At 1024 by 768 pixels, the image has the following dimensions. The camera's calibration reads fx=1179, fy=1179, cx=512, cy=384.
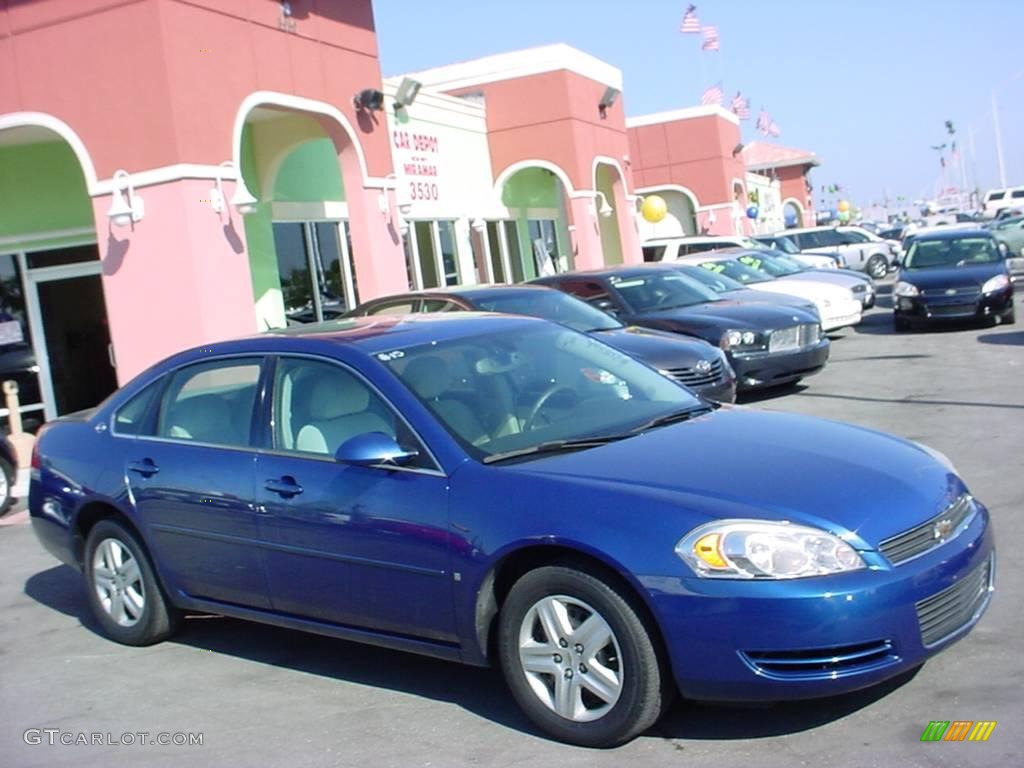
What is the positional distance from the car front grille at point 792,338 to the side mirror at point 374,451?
26.2ft

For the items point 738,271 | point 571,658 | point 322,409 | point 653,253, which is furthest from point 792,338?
point 653,253

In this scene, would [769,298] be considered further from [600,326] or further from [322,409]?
[322,409]

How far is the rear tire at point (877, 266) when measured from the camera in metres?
30.5

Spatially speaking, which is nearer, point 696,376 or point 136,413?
point 136,413

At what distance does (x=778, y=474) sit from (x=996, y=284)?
1459 cm

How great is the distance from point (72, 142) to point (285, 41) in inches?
119

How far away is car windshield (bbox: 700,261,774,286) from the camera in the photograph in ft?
61.9

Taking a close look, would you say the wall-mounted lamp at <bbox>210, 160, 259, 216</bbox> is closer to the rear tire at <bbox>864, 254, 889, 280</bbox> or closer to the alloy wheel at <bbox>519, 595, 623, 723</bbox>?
the alloy wheel at <bbox>519, 595, 623, 723</bbox>

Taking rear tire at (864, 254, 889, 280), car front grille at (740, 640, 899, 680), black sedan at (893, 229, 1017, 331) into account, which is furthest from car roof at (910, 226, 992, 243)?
car front grille at (740, 640, 899, 680)

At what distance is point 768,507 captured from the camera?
4133mm

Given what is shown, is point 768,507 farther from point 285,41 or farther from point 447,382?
point 285,41

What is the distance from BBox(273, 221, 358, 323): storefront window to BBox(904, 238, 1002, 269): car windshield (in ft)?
29.8

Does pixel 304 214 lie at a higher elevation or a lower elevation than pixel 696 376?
higher

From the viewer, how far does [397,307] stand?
12.1 m
